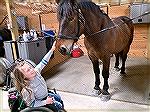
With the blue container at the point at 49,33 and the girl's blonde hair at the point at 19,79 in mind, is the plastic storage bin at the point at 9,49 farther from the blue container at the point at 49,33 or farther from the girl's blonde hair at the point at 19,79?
the girl's blonde hair at the point at 19,79

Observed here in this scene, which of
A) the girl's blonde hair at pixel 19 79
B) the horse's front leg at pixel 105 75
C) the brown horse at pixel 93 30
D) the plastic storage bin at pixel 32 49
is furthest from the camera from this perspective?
the plastic storage bin at pixel 32 49

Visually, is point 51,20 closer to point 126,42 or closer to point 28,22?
point 28,22

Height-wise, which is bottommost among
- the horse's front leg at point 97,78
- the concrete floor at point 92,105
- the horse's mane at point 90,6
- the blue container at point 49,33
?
the concrete floor at point 92,105

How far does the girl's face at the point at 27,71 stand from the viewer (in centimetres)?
126

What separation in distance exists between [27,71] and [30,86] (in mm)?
111

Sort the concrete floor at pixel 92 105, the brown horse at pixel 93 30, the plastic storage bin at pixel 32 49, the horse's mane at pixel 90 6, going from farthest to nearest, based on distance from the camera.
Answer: the plastic storage bin at pixel 32 49, the concrete floor at pixel 92 105, the horse's mane at pixel 90 6, the brown horse at pixel 93 30

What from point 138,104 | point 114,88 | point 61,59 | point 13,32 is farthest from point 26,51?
point 138,104

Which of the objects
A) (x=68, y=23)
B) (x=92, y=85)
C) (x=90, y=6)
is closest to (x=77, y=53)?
(x=92, y=85)

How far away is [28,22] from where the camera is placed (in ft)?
8.36

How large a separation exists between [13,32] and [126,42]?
120cm

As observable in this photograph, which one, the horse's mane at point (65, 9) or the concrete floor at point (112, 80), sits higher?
the horse's mane at point (65, 9)

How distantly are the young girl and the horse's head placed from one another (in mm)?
282

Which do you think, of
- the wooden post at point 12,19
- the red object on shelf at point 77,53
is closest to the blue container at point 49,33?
the wooden post at point 12,19

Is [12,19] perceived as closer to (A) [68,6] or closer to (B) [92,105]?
(A) [68,6]
